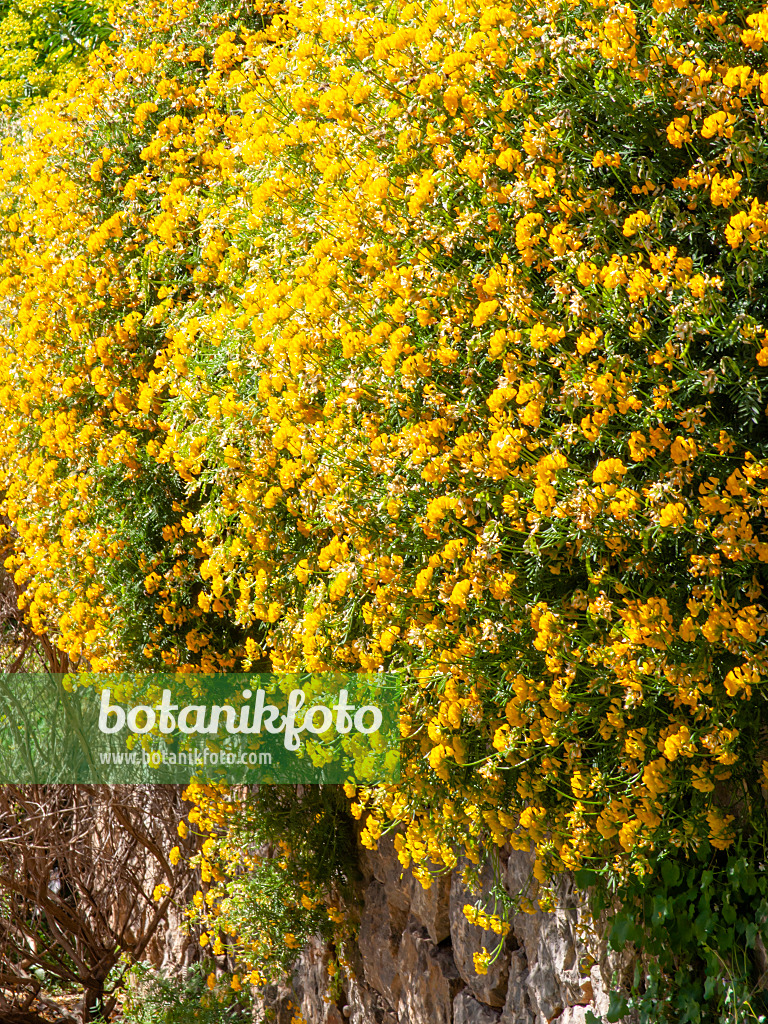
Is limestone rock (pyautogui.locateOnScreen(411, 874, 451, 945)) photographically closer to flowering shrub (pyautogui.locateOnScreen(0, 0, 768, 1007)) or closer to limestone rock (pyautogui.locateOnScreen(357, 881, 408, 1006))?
limestone rock (pyautogui.locateOnScreen(357, 881, 408, 1006))

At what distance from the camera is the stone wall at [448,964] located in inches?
116

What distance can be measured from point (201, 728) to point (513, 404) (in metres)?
2.38

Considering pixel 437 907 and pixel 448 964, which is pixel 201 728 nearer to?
pixel 437 907

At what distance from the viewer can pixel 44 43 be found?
9773 mm

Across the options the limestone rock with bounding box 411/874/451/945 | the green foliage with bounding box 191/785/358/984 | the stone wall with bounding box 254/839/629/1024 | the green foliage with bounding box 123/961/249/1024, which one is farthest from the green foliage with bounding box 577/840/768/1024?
the green foliage with bounding box 123/961/249/1024

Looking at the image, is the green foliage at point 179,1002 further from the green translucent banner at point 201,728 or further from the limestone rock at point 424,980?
the limestone rock at point 424,980

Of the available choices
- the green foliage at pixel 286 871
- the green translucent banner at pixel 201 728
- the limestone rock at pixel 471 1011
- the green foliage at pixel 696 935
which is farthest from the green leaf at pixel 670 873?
the green foliage at pixel 286 871

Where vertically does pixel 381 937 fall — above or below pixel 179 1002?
above

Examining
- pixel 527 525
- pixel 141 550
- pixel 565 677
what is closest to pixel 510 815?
pixel 565 677

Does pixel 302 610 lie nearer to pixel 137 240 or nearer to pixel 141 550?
pixel 141 550

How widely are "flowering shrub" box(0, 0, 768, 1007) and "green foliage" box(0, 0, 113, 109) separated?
6059mm

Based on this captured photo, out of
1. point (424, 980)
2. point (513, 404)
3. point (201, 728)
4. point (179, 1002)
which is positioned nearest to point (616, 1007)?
point (424, 980)

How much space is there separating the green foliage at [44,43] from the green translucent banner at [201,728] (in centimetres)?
541

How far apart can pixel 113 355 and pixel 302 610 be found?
1.86m
